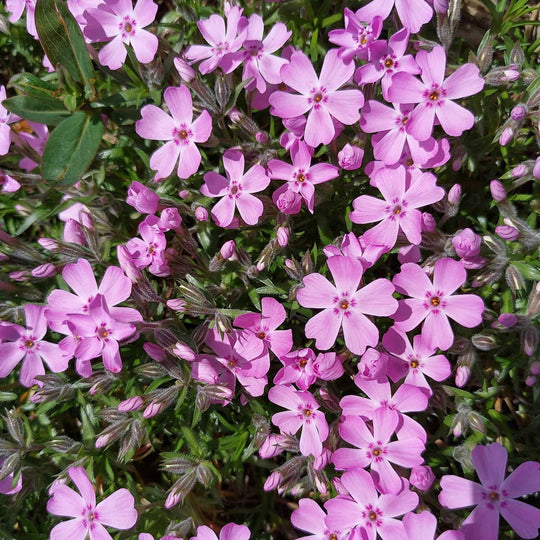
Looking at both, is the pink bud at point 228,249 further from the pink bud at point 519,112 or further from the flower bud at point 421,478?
the pink bud at point 519,112

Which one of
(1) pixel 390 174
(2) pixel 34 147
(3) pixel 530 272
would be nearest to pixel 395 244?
(1) pixel 390 174

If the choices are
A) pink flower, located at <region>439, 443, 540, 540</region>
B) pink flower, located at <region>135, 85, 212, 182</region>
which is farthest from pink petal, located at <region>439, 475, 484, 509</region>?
pink flower, located at <region>135, 85, 212, 182</region>

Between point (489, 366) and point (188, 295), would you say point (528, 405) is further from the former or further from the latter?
point (188, 295)

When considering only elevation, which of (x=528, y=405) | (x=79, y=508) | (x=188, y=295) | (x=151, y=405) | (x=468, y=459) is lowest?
(x=528, y=405)

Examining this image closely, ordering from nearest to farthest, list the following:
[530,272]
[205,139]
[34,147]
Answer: [530,272]
[205,139]
[34,147]

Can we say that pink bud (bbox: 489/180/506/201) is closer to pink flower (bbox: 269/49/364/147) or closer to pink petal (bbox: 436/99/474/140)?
pink petal (bbox: 436/99/474/140)

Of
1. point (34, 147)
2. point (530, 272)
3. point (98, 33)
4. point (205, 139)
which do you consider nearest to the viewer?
point (530, 272)

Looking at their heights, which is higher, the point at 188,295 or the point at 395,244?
the point at 188,295
